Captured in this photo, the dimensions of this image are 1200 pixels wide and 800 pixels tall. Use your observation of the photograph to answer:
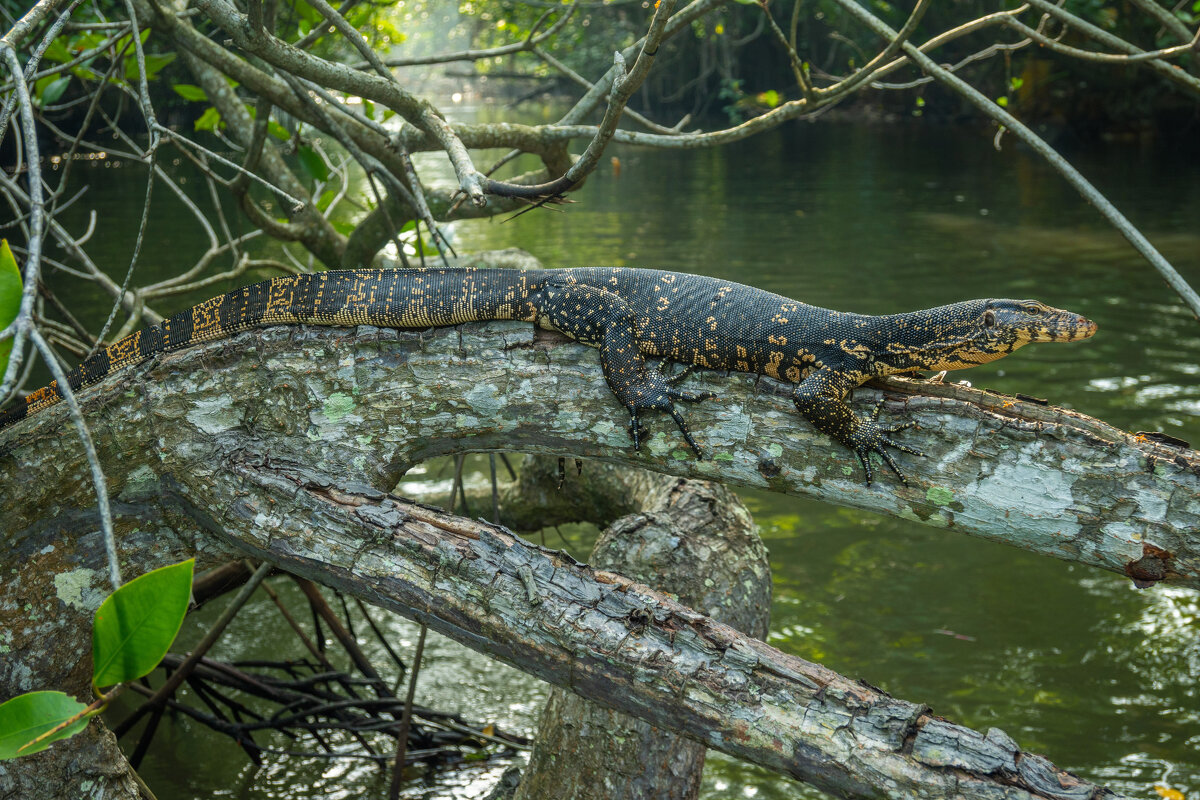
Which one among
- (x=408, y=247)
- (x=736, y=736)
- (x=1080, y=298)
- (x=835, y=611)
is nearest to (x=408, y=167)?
(x=736, y=736)

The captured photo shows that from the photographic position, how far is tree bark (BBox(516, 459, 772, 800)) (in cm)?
342

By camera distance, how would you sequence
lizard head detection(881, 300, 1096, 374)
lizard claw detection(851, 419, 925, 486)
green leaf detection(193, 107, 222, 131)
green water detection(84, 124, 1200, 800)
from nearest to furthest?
lizard claw detection(851, 419, 925, 486)
lizard head detection(881, 300, 1096, 374)
green water detection(84, 124, 1200, 800)
green leaf detection(193, 107, 222, 131)

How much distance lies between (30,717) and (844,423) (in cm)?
230

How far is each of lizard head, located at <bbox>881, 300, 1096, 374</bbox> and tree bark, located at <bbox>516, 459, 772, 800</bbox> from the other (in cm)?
96

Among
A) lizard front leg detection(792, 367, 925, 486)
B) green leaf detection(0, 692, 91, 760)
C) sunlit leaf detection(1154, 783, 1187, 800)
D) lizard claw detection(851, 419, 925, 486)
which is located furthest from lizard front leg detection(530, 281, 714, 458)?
sunlit leaf detection(1154, 783, 1187, 800)

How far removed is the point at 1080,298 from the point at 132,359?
37.4 ft

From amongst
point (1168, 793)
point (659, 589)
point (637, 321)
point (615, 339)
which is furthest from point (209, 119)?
point (1168, 793)

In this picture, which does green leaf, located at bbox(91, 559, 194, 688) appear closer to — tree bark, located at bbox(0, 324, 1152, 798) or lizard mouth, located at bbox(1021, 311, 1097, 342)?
tree bark, located at bbox(0, 324, 1152, 798)

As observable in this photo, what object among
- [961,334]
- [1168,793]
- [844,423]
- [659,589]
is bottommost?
[1168,793]

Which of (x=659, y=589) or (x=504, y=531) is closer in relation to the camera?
(x=504, y=531)

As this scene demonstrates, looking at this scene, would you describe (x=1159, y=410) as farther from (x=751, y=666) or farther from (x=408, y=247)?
(x=751, y=666)

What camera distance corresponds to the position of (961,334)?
367 cm

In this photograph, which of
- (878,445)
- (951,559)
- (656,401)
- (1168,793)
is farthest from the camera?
(951,559)

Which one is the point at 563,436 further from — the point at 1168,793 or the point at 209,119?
the point at 209,119
